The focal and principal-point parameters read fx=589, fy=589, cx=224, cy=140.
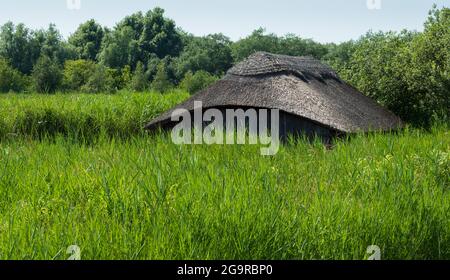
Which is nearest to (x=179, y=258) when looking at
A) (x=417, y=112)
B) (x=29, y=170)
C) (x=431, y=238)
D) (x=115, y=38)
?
(x=431, y=238)

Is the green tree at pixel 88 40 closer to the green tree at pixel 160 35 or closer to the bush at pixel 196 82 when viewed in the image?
the green tree at pixel 160 35

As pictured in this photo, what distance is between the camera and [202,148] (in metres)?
Result: 6.79

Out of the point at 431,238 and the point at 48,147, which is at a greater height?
the point at 48,147

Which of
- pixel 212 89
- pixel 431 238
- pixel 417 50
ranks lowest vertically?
pixel 431 238

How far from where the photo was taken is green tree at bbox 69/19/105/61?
4806 centimetres

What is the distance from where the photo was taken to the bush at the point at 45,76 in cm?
2894

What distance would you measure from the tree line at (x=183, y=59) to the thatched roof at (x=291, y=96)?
1452mm

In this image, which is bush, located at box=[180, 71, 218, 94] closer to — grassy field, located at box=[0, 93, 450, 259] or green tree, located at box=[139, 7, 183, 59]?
green tree, located at box=[139, 7, 183, 59]

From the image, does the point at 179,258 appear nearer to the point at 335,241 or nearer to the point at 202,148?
the point at 335,241

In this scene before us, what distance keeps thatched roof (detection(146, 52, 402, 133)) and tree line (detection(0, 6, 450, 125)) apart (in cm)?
145

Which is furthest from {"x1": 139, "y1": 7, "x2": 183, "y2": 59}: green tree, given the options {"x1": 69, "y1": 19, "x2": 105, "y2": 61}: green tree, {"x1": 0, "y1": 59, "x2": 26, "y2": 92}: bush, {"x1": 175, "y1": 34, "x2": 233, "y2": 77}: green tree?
{"x1": 0, "y1": 59, "x2": 26, "y2": 92}: bush

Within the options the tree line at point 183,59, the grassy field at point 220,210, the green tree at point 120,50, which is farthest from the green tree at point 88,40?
the grassy field at point 220,210

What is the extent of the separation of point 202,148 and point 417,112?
30.6ft
